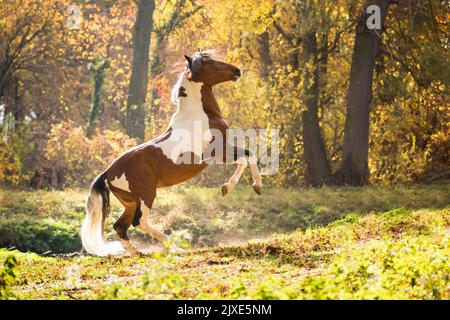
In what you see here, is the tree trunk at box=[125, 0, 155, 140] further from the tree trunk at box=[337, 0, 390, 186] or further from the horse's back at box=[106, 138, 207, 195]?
the horse's back at box=[106, 138, 207, 195]

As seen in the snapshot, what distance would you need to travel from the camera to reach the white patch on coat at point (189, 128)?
11.2 meters

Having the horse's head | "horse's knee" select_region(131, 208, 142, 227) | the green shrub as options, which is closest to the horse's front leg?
the horse's head

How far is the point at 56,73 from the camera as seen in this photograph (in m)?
29.6

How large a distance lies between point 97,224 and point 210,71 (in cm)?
239

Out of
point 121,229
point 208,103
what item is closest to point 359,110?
point 208,103

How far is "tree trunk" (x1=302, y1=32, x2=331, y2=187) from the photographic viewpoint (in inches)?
828

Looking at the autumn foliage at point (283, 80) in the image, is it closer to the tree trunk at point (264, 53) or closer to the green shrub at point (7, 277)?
the tree trunk at point (264, 53)

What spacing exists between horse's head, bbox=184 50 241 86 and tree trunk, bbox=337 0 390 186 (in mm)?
9020

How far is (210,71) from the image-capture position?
1120 centimetres

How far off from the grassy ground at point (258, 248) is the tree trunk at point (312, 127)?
74.1 inches

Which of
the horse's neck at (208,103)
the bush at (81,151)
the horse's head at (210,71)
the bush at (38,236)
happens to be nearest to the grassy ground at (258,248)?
the bush at (38,236)

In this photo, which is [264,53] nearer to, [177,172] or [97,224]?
[177,172]

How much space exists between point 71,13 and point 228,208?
13.9 meters

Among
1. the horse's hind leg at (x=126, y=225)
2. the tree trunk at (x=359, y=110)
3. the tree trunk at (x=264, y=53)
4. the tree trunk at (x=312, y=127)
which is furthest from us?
the tree trunk at (x=264, y=53)
